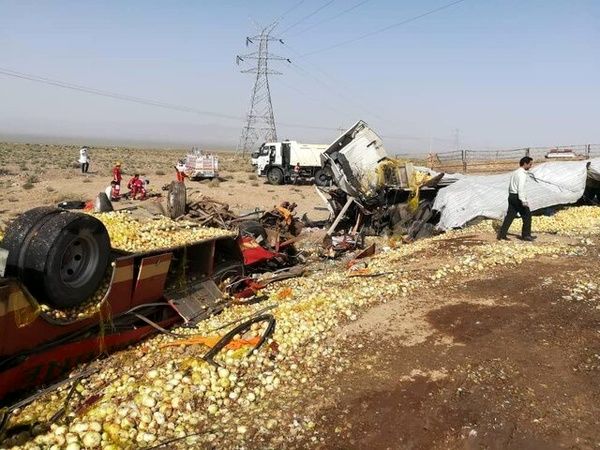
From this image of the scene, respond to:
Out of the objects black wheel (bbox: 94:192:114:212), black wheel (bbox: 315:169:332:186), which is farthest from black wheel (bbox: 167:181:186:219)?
black wheel (bbox: 315:169:332:186)

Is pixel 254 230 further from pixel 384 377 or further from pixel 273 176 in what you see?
pixel 273 176

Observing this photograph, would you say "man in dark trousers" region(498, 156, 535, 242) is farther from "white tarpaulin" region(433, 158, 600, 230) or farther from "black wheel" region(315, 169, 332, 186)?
"black wheel" region(315, 169, 332, 186)

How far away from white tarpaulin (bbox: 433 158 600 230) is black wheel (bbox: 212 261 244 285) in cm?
736

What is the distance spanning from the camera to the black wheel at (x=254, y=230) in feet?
35.9

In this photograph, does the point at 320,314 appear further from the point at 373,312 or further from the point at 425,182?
the point at 425,182

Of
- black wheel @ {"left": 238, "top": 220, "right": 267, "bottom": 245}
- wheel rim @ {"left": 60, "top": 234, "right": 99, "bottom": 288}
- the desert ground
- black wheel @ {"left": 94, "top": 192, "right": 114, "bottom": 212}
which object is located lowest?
the desert ground

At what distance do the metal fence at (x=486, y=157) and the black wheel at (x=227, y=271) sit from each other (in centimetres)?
2712

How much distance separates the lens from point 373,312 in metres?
6.96

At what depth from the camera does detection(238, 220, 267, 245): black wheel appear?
10945 millimetres

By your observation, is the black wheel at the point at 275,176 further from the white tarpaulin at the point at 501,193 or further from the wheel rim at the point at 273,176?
the white tarpaulin at the point at 501,193

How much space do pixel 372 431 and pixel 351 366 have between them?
1.18 metres

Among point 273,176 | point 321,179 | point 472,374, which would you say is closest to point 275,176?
point 273,176

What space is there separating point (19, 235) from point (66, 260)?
520 millimetres

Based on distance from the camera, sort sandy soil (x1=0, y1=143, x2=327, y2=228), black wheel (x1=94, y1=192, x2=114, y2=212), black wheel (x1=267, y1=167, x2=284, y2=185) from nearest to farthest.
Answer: black wheel (x1=94, y1=192, x2=114, y2=212) < sandy soil (x1=0, y1=143, x2=327, y2=228) < black wheel (x1=267, y1=167, x2=284, y2=185)
